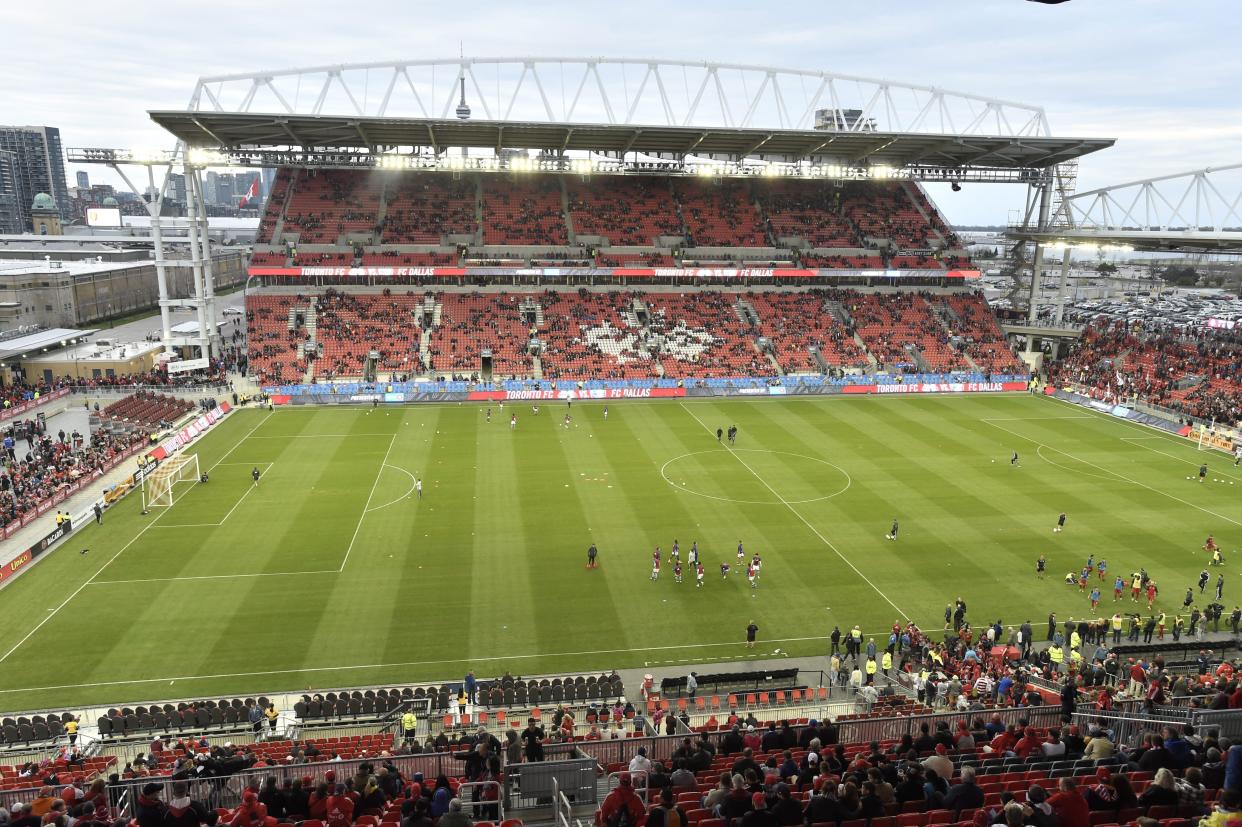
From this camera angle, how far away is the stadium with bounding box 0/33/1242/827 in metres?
12.0

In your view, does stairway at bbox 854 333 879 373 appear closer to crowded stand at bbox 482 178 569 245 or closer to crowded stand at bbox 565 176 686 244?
crowded stand at bbox 565 176 686 244

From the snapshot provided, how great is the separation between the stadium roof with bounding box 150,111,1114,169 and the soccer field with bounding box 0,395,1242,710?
2425cm

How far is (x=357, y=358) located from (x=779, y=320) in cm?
3524

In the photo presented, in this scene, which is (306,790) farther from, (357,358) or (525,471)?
(357,358)

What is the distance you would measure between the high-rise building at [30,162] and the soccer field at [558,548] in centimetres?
16409

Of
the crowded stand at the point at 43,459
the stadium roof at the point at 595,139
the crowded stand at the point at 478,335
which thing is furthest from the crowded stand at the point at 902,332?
the crowded stand at the point at 43,459

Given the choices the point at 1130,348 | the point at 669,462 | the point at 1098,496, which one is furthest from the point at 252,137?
the point at 1130,348

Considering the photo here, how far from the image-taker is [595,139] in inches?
2581

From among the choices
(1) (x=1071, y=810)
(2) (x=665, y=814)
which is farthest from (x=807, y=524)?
(2) (x=665, y=814)

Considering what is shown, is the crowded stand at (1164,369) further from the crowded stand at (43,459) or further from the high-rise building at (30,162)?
the high-rise building at (30,162)

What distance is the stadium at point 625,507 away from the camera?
1197 centimetres

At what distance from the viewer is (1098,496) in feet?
122

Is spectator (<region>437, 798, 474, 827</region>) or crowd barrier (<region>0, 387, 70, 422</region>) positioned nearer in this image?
spectator (<region>437, 798, 474, 827</region>)

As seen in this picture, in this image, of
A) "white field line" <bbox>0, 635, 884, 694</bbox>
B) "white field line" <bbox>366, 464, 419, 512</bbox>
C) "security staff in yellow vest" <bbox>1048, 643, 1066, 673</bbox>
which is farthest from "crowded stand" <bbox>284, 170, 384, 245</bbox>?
"security staff in yellow vest" <bbox>1048, 643, 1066, 673</bbox>
